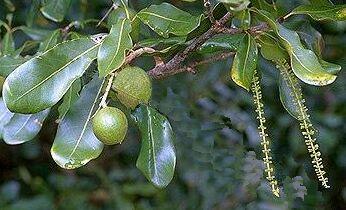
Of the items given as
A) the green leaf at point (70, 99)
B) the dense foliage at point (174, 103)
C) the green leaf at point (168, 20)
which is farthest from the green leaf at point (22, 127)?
the green leaf at point (168, 20)

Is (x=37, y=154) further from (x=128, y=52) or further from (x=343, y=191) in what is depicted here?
(x=128, y=52)

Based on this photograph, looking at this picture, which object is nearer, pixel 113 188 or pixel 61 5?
pixel 61 5

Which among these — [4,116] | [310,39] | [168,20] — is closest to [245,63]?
[168,20]

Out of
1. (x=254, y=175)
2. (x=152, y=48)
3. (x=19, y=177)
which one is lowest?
(x=19, y=177)

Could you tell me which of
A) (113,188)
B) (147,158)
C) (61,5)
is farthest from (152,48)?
(113,188)

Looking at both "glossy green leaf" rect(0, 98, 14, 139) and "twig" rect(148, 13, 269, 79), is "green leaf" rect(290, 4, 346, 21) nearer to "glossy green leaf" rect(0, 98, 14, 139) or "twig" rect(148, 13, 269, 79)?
"twig" rect(148, 13, 269, 79)

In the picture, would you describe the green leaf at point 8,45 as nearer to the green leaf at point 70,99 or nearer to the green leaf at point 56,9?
the green leaf at point 56,9

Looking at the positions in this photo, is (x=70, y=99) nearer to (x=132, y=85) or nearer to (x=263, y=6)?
(x=132, y=85)
